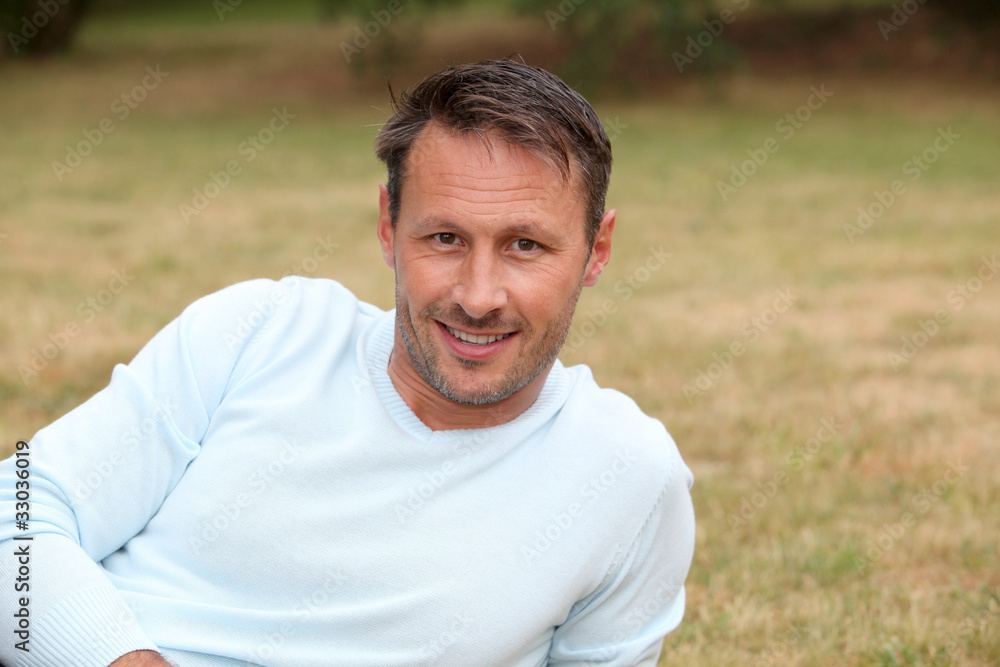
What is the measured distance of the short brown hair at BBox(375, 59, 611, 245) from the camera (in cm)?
196

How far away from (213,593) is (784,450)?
3307 millimetres

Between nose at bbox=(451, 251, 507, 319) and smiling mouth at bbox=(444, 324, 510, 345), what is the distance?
6 cm

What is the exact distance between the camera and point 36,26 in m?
20.7

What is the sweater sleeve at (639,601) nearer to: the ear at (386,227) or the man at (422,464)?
the man at (422,464)

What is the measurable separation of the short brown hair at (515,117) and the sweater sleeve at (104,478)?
45 centimetres

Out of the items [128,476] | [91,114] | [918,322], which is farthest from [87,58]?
[128,476]

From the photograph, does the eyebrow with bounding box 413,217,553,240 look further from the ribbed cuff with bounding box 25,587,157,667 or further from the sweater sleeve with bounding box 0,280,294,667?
the ribbed cuff with bounding box 25,587,157,667

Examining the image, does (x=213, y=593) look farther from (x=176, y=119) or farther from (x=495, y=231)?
(x=176, y=119)

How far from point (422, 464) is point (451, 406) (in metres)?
0.14

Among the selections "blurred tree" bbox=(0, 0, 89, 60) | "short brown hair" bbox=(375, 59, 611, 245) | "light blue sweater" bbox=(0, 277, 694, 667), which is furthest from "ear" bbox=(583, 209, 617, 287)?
"blurred tree" bbox=(0, 0, 89, 60)

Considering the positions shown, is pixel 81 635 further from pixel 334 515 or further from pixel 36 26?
pixel 36 26

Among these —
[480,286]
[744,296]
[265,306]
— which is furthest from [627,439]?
[744,296]

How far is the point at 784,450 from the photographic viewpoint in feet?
15.5

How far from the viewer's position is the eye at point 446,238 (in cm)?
203
